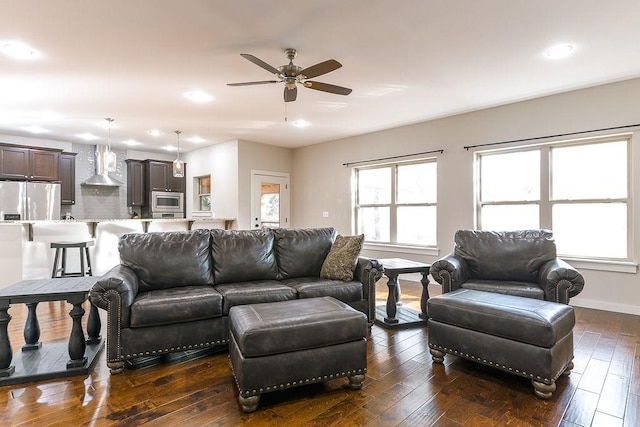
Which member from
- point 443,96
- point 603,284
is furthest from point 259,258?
point 603,284

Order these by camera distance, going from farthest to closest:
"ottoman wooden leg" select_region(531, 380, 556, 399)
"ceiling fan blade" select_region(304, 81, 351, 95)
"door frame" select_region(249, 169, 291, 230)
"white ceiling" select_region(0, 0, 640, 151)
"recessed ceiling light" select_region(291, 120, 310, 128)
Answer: "door frame" select_region(249, 169, 291, 230)
"recessed ceiling light" select_region(291, 120, 310, 128)
"ceiling fan blade" select_region(304, 81, 351, 95)
"white ceiling" select_region(0, 0, 640, 151)
"ottoman wooden leg" select_region(531, 380, 556, 399)

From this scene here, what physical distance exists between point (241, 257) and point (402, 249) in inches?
133

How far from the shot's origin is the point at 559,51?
3.15 m

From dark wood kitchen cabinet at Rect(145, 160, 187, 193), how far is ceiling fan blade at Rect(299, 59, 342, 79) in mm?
6158

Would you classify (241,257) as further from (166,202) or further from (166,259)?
(166,202)

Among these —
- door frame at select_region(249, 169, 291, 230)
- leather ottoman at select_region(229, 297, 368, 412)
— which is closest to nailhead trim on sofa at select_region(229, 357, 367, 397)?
leather ottoman at select_region(229, 297, 368, 412)

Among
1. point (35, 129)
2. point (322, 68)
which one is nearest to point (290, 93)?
point (322, 68)

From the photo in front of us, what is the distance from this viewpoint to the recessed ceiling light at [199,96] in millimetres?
4191

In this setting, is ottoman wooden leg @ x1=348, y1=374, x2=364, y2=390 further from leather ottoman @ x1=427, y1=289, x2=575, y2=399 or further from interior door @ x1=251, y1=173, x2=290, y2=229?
interior door @ x1=251, y1=173, x2=290, y2=229

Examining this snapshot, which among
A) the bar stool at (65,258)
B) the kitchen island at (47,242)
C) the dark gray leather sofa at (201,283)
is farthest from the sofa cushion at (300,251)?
the kitchen island at (47,242)

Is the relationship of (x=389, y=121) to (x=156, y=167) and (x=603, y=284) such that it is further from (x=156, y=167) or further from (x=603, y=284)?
(x=156, y=167)

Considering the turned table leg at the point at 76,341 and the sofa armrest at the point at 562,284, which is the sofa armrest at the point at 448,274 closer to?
the sofa armrest at the point at 562,284

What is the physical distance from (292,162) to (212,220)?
7.59 feet

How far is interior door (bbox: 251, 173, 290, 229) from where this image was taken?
7090 mm
